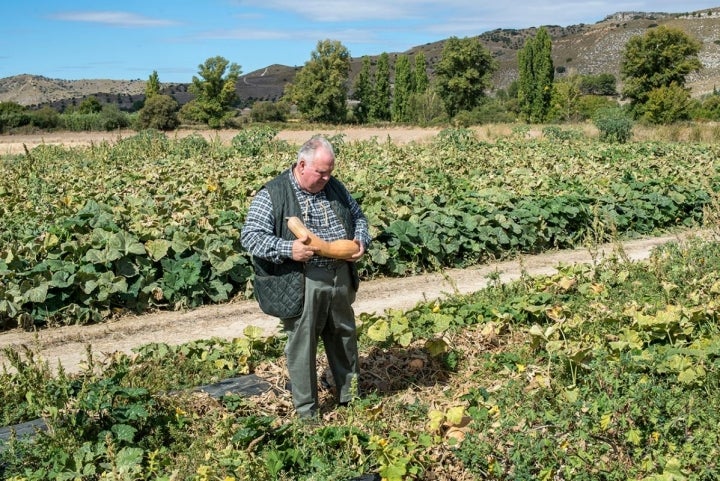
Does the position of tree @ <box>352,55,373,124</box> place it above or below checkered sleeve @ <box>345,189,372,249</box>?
above

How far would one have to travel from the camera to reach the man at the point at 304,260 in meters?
4.07

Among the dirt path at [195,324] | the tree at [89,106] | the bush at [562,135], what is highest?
the tree at [89,106]

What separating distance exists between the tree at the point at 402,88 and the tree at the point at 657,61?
1593cm

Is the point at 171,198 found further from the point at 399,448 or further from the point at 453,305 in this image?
the point at 399,448

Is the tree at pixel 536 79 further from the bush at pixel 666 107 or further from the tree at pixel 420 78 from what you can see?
the bush at pixel 666 107

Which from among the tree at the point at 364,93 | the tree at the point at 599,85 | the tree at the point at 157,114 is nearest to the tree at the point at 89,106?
the tree at the point at 157,114

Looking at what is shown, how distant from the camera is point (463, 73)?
50406 millimetres

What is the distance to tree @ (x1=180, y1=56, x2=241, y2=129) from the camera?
1827 inches

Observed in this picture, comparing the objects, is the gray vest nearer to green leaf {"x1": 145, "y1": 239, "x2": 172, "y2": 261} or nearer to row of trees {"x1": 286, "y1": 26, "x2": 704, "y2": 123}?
green leaf {"x1": 145, "y1": 239, "x2": 172, "y2": 261}

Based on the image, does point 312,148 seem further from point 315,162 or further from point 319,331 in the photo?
point 319,331

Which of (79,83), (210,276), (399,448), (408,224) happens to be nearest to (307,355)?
(399,448)

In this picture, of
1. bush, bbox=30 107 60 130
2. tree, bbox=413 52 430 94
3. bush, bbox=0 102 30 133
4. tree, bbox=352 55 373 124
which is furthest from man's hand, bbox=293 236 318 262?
tree, bbox=352 55 373 124

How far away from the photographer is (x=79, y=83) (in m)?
132

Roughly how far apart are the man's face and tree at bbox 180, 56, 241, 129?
42.8 metres
